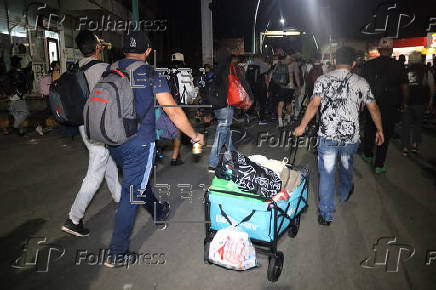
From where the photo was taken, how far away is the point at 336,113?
3859mm

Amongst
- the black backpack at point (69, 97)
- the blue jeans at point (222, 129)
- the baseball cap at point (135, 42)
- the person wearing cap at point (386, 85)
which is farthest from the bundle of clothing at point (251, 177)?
the person wearing cap at point (386, 85)

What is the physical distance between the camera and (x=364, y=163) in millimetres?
6648

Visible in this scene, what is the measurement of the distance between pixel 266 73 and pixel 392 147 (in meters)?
5.82

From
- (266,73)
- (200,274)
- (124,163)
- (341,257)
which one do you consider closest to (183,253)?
(200,274)

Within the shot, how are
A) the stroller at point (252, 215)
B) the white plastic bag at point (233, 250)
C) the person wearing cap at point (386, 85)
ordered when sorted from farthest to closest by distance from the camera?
the person wearing cap at point (386, 85), the stroller at point (252, 215), the white plastic bag at point (233, 250)

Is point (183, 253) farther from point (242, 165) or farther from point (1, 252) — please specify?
point (1, 252)

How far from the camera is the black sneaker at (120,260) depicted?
313 centimetres

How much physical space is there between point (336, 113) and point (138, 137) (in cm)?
230

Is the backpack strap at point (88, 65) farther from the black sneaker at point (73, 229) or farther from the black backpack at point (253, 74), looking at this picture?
the black backpack at point (253, 74)

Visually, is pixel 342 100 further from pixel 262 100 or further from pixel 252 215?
pixel 262 100

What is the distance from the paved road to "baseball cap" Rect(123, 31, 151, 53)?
6.67 feet

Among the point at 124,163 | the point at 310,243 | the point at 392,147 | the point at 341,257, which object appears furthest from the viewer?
the point at 392,147

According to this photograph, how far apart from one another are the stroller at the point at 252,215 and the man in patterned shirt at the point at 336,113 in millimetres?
984

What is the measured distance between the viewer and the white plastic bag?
2707 millimetres
